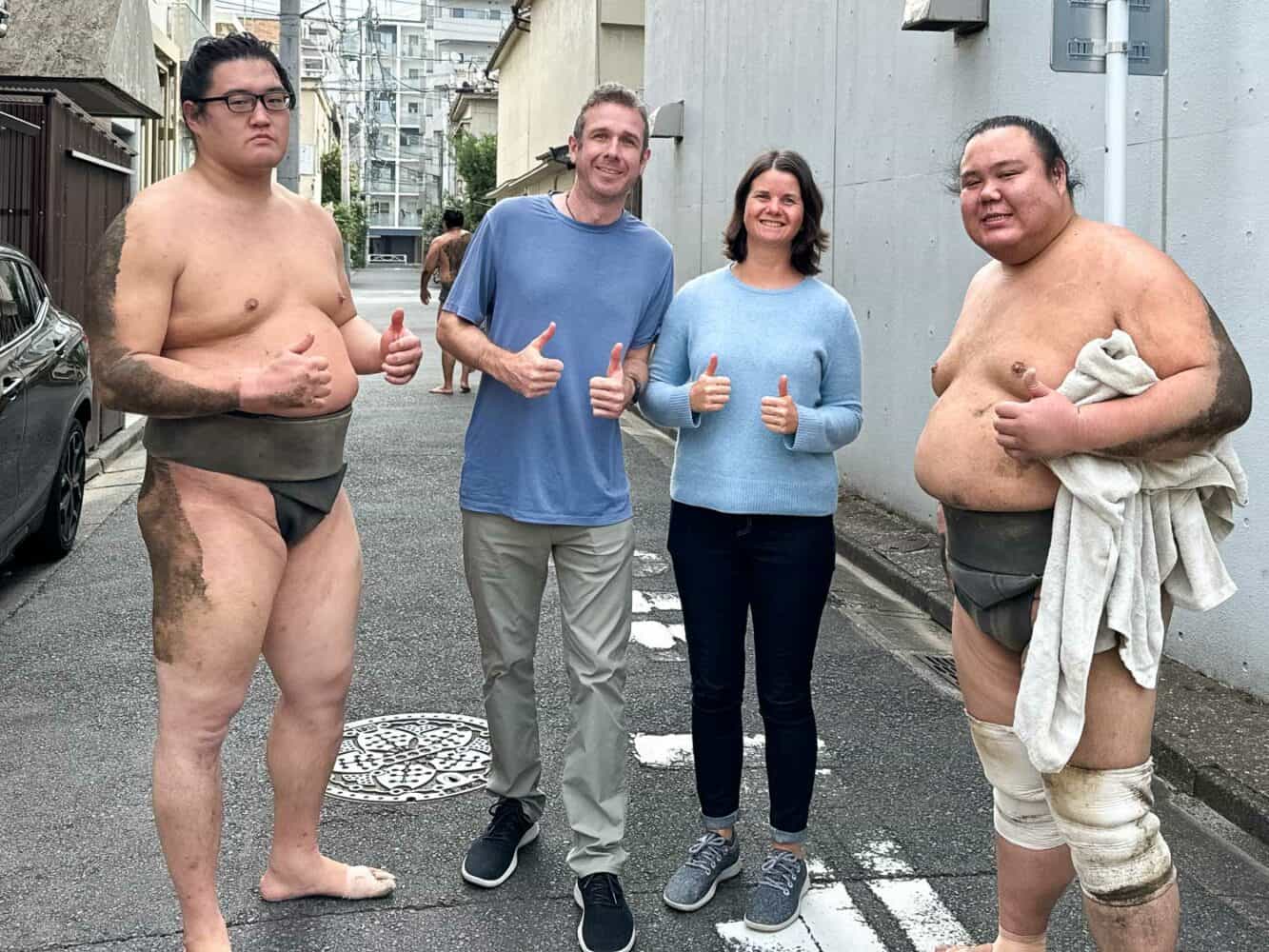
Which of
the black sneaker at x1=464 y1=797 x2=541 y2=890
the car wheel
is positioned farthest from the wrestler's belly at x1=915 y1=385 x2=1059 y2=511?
the car wheel

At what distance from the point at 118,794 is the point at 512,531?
1.74 m

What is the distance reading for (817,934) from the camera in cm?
365

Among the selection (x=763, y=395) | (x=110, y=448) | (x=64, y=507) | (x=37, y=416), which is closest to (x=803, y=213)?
(x=763, y=395)

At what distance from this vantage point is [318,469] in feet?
11.4

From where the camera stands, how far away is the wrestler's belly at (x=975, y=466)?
9.64 ft

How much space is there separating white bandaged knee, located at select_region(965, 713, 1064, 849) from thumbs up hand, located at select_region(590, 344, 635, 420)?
3.75ft

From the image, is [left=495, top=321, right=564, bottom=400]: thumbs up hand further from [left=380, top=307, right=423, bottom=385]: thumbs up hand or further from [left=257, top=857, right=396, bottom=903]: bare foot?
[left=257, top=857, right=396, bottom=903]: bare foot

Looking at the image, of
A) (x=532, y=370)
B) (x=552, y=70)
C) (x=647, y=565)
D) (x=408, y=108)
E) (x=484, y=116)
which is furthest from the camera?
(x=408, y=108)

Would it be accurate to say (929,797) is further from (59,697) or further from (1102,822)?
(59,697)

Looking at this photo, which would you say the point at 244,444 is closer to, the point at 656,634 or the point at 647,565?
the point at 656,634

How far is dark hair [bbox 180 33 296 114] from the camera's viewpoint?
3.25 meters

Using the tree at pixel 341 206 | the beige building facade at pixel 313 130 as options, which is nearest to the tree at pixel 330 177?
the tree at pixel 341 206

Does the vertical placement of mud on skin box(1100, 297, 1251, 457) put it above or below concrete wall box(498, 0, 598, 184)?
below

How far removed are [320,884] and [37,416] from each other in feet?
15.1
